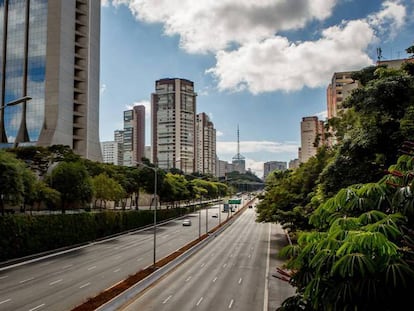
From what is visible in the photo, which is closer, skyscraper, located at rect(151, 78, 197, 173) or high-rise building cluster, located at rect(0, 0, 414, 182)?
high-rise building cluster, located at rect(0, 0, 414, 182)

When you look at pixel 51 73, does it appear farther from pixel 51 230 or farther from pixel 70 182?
pixel 51 230

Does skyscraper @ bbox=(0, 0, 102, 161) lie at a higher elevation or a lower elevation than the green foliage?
higher

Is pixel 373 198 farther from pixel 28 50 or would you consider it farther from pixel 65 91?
pixel 28 50

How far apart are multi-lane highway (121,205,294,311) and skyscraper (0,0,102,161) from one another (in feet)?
185

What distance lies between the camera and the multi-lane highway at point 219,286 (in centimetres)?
2306

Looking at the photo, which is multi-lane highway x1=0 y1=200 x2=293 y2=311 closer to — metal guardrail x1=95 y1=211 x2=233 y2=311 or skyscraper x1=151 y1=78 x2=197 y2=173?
metal guardrail x1=95 y1=211 x2=233 y2=311

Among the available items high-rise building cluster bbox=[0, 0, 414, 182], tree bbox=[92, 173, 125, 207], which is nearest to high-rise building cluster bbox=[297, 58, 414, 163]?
high-rise building cluster bbox=[0, 0, 414, 182]

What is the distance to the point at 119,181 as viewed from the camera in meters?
78.2

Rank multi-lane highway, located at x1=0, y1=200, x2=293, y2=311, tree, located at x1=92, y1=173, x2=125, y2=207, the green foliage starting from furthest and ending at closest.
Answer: tree, located at x1=92, y1=173, x2=125, y2=207 < the green foliage < multi-lane highway, located at x1=0, y1=200, x2=293, y2=311

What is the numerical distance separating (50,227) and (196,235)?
2581cm

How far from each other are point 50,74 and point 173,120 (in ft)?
352

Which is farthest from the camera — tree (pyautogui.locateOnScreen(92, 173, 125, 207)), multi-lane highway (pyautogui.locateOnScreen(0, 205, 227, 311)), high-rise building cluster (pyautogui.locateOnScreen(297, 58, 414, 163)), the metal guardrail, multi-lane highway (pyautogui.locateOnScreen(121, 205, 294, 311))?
tree (pyautogui.locateOnScreen(92, 173, 125, 207))

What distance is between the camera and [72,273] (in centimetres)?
3262

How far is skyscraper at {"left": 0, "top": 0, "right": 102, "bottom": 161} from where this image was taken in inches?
3371
